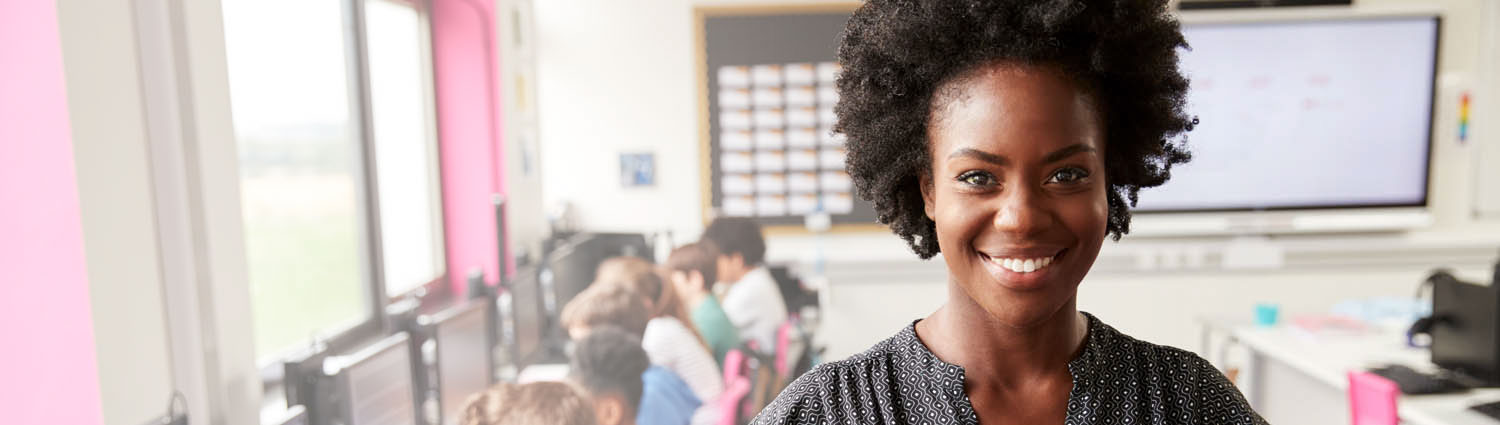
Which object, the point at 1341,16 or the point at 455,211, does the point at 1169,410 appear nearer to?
the point at 455,211

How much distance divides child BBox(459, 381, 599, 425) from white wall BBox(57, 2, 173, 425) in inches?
32.1

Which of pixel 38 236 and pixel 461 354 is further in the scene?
pixel 461 354

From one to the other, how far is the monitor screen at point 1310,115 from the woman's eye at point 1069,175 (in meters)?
3.53

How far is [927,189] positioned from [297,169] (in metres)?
1.08

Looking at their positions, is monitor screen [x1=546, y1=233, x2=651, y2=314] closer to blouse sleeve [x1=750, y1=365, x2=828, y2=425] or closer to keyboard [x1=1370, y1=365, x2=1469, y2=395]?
blouse sleeve [x1=750, y1=365, x2=828, y2=425]

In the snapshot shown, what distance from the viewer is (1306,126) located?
407cm

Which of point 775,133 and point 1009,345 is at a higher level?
point 775,133

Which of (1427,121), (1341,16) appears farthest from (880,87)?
(1427,121)

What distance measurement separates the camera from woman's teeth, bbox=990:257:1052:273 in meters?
0.84

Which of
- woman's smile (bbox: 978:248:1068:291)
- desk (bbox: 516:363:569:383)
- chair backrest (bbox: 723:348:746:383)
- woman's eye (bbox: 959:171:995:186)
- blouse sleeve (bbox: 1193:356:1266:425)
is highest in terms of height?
woman's eye (bbox: 959:171:995:186)

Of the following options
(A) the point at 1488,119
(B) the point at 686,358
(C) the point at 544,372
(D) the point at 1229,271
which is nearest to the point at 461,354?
(C) the point at 544,372

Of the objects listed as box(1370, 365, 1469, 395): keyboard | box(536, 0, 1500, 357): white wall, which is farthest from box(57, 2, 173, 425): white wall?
box(1370, 365, 1469, 395): keyboard

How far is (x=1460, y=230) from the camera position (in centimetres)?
417

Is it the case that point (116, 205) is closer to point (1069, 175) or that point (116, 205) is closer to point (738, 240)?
point (1069, 175)
